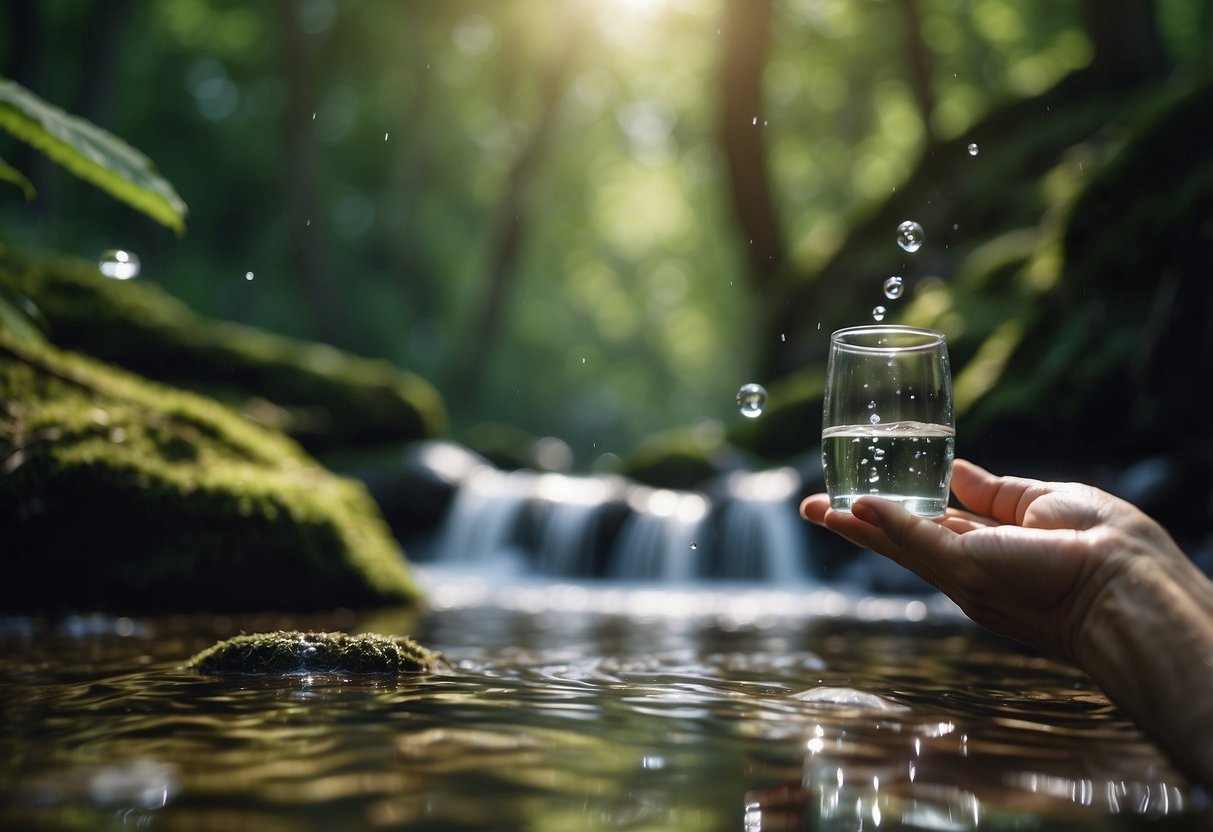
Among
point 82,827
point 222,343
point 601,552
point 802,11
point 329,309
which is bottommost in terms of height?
point 82,827

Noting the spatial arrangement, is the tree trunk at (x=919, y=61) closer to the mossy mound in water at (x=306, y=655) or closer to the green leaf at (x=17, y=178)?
the green leaf at (x=17, y=178)

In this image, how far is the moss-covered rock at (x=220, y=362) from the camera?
9938 mm

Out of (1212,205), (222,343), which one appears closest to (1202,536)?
(1212,205)

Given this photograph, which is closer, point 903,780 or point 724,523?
point 903,780

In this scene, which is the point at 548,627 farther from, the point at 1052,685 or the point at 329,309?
the point at 329,309

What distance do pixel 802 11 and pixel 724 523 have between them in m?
18.2

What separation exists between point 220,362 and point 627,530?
5293 mm

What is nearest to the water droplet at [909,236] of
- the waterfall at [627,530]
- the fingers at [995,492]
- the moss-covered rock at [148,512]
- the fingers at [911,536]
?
the fingers at [995,492]

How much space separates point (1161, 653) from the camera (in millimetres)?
2449

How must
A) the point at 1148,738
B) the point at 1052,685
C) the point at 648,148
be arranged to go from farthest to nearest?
the point at 648,148
the point at 1052,685
the point at 1148,738

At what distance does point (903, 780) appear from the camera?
2252mm

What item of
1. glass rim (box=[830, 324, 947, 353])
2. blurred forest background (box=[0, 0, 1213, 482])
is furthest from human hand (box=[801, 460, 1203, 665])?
blurred forest background (box=[0, 0, 1213, 482])

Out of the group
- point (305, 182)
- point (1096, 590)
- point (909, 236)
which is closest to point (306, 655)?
point (1096, 590)

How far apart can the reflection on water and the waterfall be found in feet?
24.7
